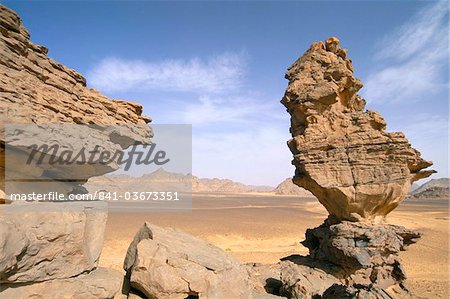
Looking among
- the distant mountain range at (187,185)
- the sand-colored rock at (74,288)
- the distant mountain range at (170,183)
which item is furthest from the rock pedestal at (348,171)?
the distant mountain range at (170,183)

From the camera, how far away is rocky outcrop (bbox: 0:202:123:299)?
5.30 meters

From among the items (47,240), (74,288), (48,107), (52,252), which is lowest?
(74,288)

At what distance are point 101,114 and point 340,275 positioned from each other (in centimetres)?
1028

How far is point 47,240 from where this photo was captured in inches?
231

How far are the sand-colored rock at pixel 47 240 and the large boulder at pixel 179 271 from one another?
119cm

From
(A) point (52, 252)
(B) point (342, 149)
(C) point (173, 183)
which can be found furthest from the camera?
(C) point (173, 183)

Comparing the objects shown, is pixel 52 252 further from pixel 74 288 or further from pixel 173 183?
pixel 173 183

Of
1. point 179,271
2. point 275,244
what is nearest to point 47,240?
point 179,271

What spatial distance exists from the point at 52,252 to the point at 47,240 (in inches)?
12.1

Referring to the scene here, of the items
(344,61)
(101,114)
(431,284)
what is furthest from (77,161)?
(431,284)

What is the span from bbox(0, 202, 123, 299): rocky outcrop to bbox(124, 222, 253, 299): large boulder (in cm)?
74

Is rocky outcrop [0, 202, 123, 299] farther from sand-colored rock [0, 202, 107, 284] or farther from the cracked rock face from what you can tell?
the cracked rock face

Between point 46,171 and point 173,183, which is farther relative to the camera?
point 173,183

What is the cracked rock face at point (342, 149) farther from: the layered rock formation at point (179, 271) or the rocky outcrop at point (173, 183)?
the rocky outcrop at point (173, 183)
